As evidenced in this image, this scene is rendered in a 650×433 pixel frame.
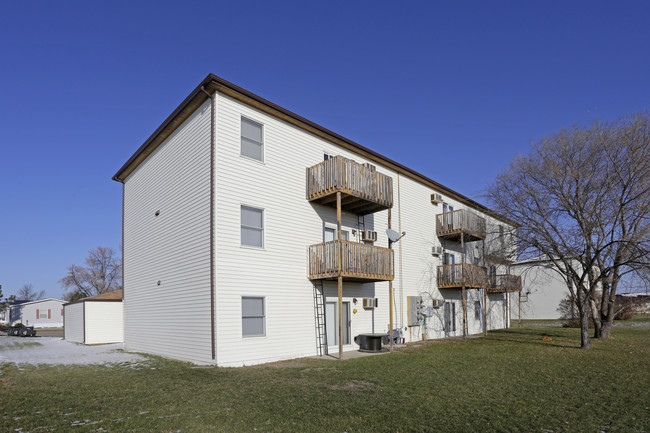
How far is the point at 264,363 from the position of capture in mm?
12914

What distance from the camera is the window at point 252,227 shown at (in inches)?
524

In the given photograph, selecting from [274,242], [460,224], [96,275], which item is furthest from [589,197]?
[96,275]

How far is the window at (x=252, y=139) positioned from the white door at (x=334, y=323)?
5821 millimetres

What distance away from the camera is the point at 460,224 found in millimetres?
22125

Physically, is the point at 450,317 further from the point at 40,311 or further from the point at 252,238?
the point at 40,311

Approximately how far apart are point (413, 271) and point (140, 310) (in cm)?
1187

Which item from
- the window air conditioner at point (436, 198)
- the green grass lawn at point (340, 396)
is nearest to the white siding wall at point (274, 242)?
the green grass lawn at point (340, 396)

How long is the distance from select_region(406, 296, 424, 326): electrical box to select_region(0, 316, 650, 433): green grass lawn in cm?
662

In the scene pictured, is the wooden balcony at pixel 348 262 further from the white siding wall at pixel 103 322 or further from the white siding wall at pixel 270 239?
the white siding wall at pixel 103 322

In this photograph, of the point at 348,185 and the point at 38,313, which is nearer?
the point at 348,185

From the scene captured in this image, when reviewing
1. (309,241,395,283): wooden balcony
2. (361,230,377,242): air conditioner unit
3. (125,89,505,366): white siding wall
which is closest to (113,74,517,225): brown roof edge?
(125,89,505,366): white siding wall

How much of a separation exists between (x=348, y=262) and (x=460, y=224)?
10145 mm

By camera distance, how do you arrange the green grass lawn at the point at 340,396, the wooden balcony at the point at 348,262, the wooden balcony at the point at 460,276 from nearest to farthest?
the green grass lawn at the point at 340,396 → the wooden balcony at the point at 348,262 → the wooden balcony at the point at 460,276

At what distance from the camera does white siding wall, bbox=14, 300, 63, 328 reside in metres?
56.1
